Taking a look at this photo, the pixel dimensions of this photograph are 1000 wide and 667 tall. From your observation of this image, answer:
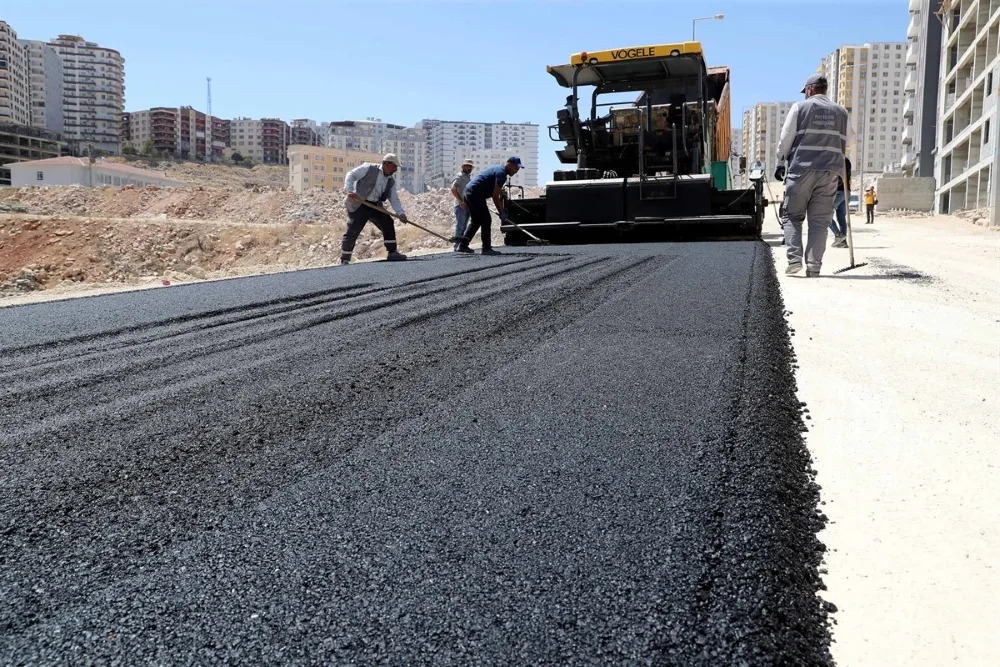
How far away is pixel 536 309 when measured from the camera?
15.5 ft

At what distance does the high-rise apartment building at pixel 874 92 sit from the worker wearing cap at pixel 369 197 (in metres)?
94.2

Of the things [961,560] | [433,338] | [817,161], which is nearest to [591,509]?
[961,560]

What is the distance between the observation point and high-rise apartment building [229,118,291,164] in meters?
140

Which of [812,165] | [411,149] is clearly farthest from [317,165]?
[812,165]

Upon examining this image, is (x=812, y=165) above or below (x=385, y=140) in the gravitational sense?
below

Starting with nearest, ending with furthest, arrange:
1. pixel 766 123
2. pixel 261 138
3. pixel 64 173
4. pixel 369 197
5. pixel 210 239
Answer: pixel 369 197 < pixel 210 239 < pixel 64 173 < pixel 766 123 < pixel 261 138

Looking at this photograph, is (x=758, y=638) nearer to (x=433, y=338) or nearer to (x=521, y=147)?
(x=433, y=338)

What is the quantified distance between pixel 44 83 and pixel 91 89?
38.4 feet

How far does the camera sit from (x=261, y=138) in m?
141

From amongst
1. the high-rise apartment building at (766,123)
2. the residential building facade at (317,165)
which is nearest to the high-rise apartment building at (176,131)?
the residential building facade at (317,165)

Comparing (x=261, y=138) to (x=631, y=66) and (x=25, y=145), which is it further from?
(x=631, y=66)

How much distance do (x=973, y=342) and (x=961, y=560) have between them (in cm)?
273

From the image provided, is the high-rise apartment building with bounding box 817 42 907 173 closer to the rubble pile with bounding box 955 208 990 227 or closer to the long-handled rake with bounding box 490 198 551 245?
the rubble pile with bounding box 955 208 990 227

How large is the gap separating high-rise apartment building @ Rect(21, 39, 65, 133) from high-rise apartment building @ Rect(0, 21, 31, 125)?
2.95 meters
